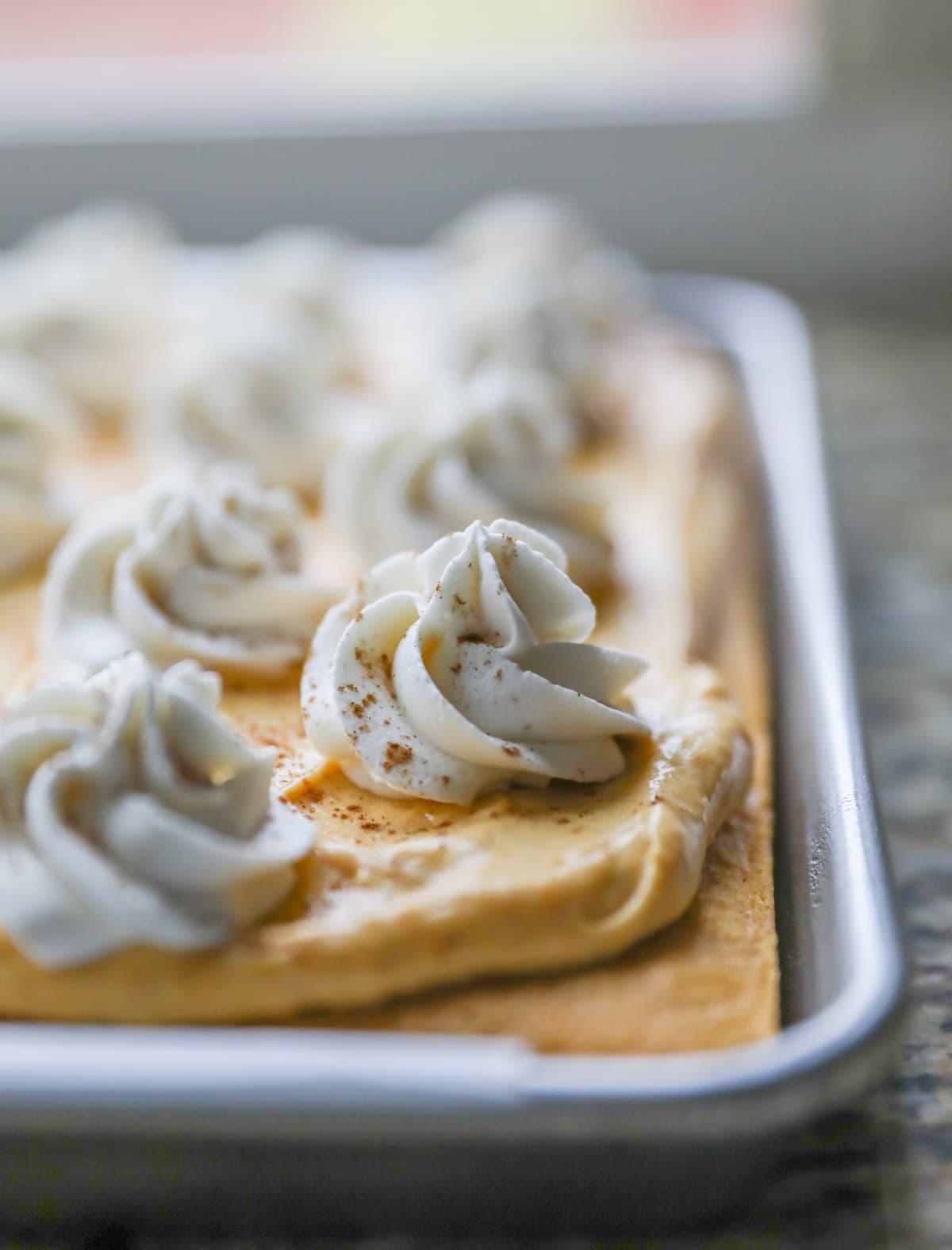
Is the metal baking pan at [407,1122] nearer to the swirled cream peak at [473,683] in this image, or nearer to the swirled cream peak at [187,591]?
the swirled cream peak at [473,683]

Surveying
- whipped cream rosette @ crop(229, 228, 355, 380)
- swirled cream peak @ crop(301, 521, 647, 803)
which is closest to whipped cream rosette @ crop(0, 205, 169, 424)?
whipped cream rosette @ crop(229, 228, 355, 380)

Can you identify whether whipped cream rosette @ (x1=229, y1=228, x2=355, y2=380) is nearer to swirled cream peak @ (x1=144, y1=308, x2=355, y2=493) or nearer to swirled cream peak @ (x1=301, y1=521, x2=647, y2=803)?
swirled cream peak @ (x1=144, y1=308, x2=355, y2=493)

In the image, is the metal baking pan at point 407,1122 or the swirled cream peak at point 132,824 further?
the swirled cream peak at point 132,824

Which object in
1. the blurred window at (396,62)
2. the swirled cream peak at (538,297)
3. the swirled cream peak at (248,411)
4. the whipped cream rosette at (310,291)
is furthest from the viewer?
the blurred window at (396,62)

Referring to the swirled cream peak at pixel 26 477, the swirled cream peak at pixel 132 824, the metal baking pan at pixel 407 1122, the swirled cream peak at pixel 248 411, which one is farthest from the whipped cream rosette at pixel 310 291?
the metal baking pan at pixel 407 1122

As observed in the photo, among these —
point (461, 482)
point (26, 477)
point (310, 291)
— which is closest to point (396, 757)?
point (461, 482)

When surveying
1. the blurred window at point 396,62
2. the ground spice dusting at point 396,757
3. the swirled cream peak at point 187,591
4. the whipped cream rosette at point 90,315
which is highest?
the blurred window at point 396,62

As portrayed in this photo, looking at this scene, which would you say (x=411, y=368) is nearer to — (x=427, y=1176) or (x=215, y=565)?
(x=215, y=565)
